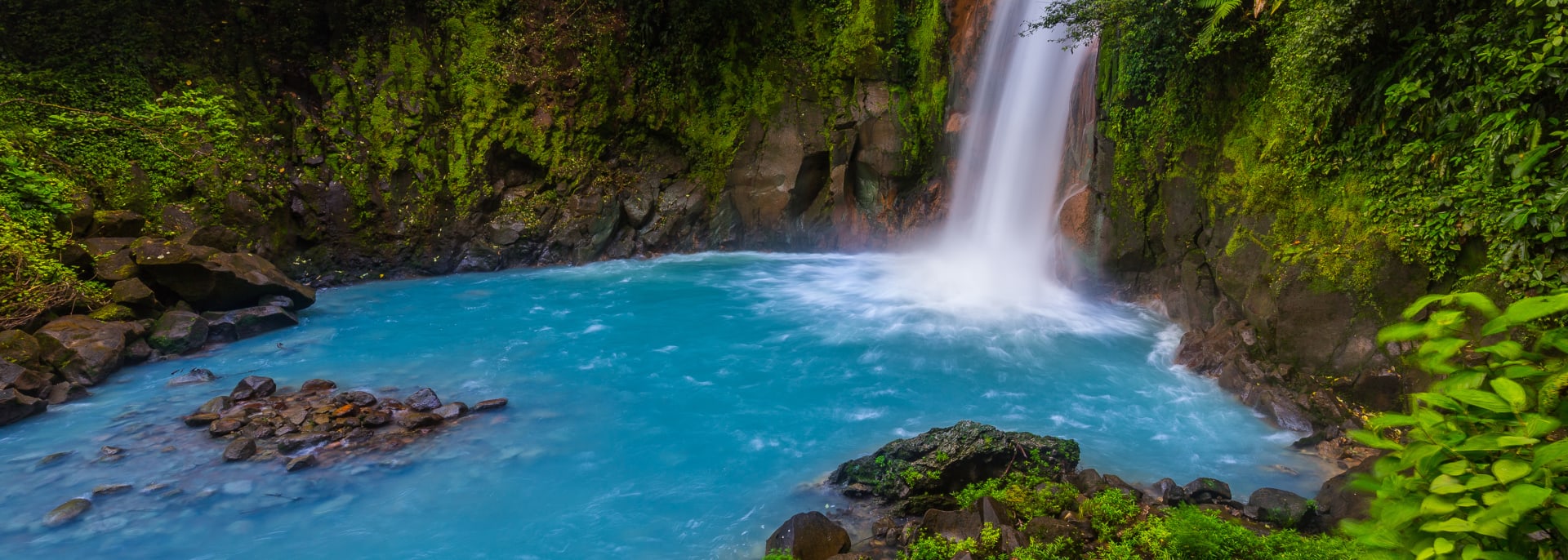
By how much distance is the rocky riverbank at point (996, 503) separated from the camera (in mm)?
5023

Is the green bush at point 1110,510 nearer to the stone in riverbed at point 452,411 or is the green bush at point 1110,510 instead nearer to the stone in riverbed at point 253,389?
the stone in riverbed at point 452,411

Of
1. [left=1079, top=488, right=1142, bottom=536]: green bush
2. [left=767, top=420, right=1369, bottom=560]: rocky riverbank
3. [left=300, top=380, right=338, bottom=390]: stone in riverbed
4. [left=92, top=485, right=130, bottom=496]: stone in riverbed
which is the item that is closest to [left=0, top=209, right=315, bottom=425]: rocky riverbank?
[left=92, top=485, right=130, bottom=496]: stone in riverbed

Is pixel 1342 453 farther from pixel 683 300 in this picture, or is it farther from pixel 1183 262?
pixel 683 300

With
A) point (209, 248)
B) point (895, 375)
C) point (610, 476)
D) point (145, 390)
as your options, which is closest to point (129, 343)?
point (145, 390)

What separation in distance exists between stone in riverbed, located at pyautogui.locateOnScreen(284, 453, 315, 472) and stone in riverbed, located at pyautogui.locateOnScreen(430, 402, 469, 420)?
1302 millimetres

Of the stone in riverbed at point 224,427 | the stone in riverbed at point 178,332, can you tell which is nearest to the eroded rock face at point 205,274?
the stone in riverbed at point 178,332

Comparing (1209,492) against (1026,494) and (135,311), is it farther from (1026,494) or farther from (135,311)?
(135,311)

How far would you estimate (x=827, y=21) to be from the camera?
1688 cm

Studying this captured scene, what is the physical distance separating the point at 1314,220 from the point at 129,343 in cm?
1494

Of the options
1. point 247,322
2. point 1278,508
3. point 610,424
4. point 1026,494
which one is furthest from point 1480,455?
point 247,322

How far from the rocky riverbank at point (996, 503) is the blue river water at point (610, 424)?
0.52 meters

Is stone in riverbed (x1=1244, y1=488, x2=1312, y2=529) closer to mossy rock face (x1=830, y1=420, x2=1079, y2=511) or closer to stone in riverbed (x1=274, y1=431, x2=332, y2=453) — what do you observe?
mossy rock face (x1=830, y1=420, x2=1079, y2=511)

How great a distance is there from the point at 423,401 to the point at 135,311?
5.73 metres

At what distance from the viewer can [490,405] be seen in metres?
8.26
